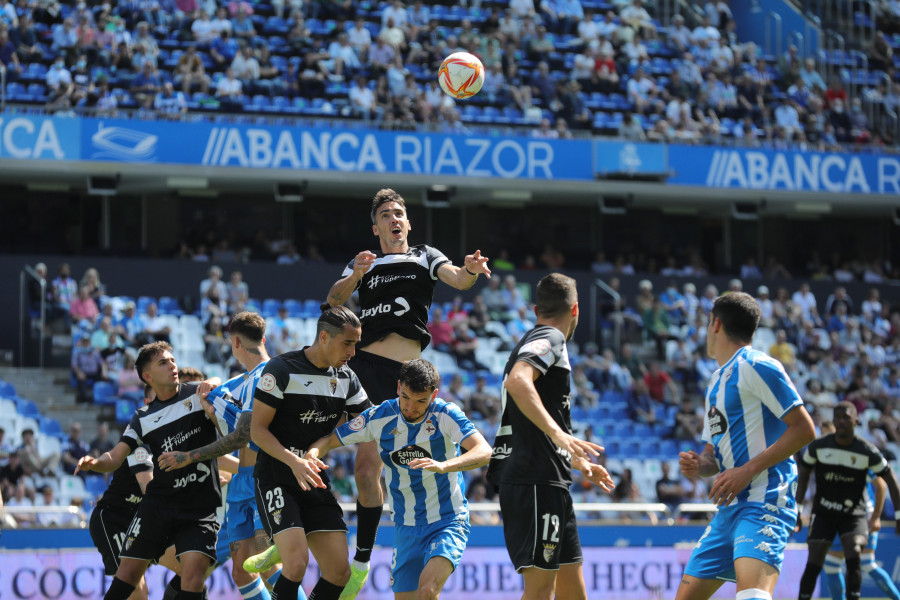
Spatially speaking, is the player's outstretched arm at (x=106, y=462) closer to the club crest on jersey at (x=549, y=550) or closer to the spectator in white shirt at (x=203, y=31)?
the club crest on jersey at (x=549, y=550)

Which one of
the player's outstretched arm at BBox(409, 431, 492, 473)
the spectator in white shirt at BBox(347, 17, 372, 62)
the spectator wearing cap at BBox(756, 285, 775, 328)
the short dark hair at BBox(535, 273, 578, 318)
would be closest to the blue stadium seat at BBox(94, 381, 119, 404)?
the spectator in white shirt at BBox(347, 17, 372, 62)

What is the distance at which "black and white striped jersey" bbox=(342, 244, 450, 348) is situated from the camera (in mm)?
8906

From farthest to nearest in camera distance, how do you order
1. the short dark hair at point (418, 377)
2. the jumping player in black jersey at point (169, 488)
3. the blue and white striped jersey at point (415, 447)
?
1. the jumping player in black jersey at point (169, 488)
2. the blue and white striped jersey at point (415, 447)
3. the short dark hair at point (418, 377)

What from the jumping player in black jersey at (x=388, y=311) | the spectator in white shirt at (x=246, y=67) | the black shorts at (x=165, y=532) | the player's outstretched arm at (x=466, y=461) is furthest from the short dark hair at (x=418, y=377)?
the spectator in white shirt at (x=246, y=67)

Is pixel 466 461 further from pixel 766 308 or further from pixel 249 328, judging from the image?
pixel 766 308

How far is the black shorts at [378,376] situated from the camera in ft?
29.0

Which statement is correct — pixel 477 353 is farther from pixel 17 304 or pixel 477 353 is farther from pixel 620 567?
pixel 17 304

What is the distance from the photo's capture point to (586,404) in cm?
2084

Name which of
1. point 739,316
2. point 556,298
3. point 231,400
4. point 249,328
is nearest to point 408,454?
point 556,298

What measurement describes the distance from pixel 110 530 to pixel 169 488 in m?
1.06

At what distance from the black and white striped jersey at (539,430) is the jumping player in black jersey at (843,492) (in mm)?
6170

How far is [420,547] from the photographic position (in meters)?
7.84

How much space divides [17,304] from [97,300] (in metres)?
2.10

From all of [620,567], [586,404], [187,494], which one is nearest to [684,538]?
[620,567]
